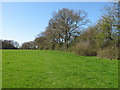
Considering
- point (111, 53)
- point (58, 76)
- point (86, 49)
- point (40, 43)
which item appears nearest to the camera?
point (58, 76)

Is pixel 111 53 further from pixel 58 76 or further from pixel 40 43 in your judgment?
pixel 40 43

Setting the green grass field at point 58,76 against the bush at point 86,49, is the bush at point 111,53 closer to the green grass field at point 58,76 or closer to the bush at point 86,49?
the bush at point 86,49

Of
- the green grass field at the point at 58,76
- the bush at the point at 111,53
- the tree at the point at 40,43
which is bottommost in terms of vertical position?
the green grass field at the point at 58,76

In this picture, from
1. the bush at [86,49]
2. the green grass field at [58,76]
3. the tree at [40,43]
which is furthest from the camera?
the tree at [40,43]

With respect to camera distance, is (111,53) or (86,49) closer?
(111,53)

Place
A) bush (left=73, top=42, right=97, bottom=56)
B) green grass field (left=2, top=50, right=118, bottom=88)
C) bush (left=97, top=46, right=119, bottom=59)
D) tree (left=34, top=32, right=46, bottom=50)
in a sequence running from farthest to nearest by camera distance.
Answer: tree (left=34, top=32, right=46, bottom=50), bush (left=73, top=42, right=97, bottom=56), bush (left=97, top=46, right=119, bottom=59), green grass field (left=2, top=50, right=118, bottom=88)

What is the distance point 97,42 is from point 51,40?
1178cm

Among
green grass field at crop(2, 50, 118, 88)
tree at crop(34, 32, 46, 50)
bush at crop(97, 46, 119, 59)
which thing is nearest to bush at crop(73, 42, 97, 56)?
bush at crop(97, 46, 119, 59)

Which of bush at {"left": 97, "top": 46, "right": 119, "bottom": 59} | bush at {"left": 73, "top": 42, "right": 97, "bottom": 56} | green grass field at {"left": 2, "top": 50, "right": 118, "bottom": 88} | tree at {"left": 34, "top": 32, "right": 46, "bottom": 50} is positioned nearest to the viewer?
green grass field at {"left": 2, "top": 50, "right": 118, "bottom": 88}

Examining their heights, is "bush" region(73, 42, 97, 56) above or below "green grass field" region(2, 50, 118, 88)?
above

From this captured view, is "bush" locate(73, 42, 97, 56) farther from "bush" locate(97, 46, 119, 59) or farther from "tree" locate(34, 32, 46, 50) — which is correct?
"tree" locate(34, 32, 46, 50)

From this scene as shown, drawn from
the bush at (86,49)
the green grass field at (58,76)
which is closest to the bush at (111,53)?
the bush at (86,49)

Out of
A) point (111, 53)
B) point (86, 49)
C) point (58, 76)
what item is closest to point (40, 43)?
point (86, 49)

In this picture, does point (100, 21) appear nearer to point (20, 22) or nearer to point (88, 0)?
point (88, 0)
